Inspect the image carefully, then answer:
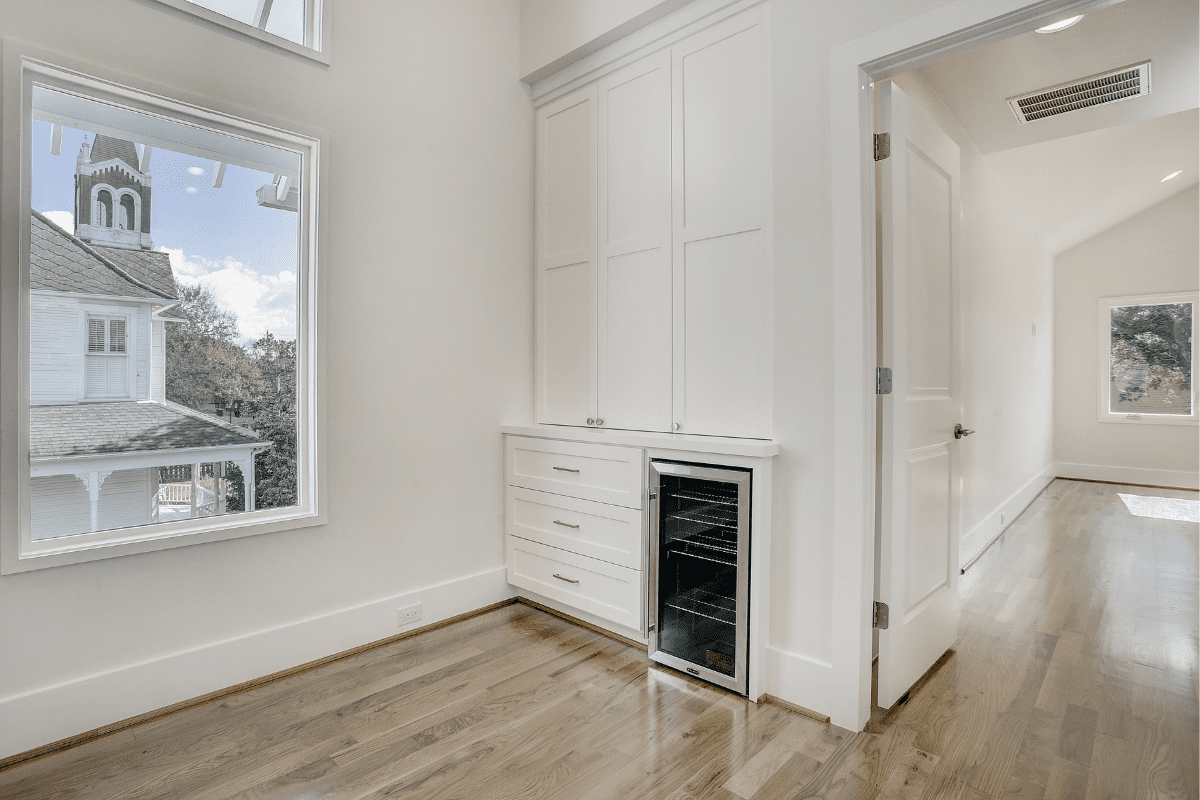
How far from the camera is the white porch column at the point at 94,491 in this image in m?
2.02

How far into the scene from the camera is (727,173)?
242 centimetres

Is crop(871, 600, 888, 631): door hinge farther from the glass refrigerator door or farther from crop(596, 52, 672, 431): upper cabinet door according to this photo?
crop(596, 52, 672, 431): upper cabinet door

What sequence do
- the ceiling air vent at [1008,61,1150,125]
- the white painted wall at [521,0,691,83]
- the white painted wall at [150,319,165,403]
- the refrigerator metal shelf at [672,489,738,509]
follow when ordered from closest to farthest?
the white painted wall at [150,319,165,403] < the refrigerator metal shelf at [672,489,738,509] < the white painted wall at [521,0,691,83] < the ceiling air vent at [1008,61,1150,125]

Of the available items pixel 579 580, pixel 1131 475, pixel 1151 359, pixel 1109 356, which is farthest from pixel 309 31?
pixel 1131 475

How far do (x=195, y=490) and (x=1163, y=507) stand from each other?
7.68 meters

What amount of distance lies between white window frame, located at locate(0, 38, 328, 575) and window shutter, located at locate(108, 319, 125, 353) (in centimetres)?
2

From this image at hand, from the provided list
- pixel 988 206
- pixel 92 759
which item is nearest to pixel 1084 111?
pixel 988 206

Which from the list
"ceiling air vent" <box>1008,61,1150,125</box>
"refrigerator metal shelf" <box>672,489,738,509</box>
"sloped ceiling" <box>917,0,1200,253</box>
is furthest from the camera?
"ceiling air vent" <box>1008,61,1150,125</box>

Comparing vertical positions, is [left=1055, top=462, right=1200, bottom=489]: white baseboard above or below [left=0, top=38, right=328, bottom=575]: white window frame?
below

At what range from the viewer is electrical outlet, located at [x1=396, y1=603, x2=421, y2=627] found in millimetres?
2727

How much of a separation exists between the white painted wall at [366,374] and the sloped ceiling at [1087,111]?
2267 millimetres

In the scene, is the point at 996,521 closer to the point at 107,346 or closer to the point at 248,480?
the point at 248,480

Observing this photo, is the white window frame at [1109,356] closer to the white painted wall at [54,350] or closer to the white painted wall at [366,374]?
the white painted wall at [366,374]

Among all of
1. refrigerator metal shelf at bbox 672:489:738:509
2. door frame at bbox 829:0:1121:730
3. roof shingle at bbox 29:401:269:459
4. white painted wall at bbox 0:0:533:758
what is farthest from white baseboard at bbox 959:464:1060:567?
roof shingle at bbox 29:401:269:459
